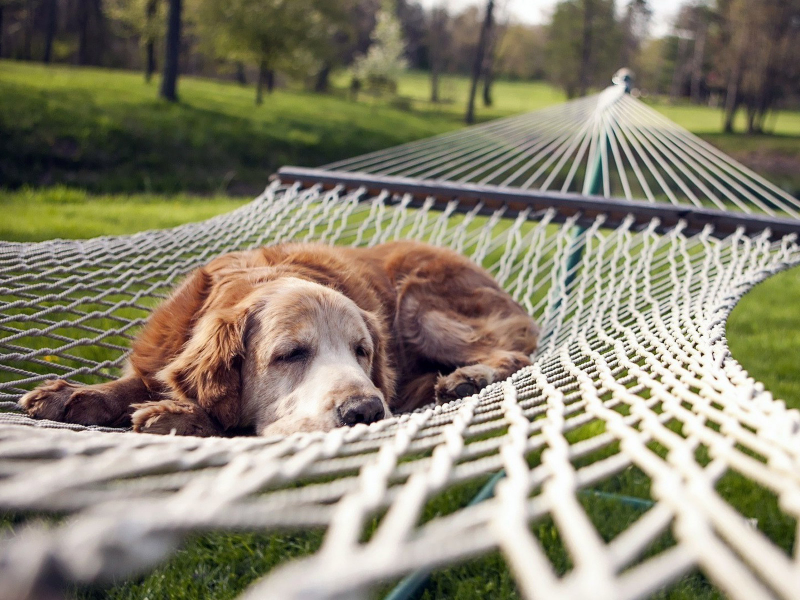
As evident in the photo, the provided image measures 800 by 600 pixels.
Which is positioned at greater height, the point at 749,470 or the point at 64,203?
the point at 749,470

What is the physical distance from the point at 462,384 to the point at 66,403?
147 cm

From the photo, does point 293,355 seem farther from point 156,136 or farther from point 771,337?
point 156,136

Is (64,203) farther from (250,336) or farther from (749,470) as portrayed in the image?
(749,470)

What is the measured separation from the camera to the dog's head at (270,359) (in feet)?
7.46

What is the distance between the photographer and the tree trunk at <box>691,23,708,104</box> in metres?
49.8

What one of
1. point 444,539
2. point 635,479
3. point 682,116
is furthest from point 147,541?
point 682,116

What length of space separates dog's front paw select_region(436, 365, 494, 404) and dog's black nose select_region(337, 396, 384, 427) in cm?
73

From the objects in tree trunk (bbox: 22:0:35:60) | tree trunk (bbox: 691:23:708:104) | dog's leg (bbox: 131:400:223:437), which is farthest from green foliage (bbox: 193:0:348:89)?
tree trunk (bbox: 691:23:708:104)

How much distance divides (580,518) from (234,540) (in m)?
1.94

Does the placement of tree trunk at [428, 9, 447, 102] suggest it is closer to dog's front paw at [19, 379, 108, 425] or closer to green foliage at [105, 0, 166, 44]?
green foliage at [105, 0, 166, 44]

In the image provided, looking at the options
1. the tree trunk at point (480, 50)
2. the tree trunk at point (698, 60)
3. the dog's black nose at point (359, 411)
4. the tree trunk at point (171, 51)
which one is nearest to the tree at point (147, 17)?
the tree trunk at point (171, 51)

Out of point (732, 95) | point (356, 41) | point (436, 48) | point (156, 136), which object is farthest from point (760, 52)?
point (156, 136)

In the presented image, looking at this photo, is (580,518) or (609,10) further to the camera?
(609,10)

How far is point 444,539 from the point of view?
634 mm
